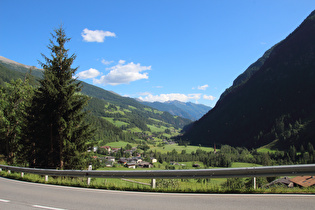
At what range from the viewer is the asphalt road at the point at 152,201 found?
569cm

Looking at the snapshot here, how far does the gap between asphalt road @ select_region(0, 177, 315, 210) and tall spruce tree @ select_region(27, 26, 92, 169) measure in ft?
28.6

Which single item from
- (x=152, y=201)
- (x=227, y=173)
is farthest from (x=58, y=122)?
(x=227, y=173)

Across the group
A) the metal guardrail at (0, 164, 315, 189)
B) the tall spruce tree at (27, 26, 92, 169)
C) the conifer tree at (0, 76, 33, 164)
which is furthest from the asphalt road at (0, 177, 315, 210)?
the conifer tree at (0, 76, 33, 164)

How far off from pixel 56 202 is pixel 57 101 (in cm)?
1182

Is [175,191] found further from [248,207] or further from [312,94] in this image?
[312,94]

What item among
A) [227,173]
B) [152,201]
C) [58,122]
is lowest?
[152,201]

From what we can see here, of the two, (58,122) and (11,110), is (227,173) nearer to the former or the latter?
(58,122)

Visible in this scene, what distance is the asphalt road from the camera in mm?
5688

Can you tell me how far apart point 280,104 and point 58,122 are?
603 ft

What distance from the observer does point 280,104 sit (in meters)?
164

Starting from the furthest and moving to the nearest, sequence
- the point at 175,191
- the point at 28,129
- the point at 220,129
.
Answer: the point at 220,129 < the point at 28,129 < the point at 175,191

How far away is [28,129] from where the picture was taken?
1766cm

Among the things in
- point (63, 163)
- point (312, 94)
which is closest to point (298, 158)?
point (312, 94)

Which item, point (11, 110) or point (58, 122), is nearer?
point (58, 122)
